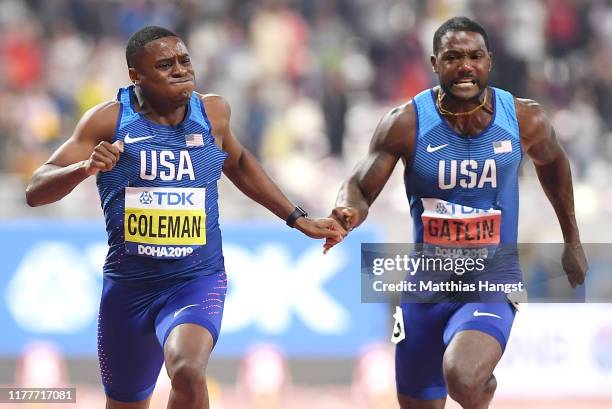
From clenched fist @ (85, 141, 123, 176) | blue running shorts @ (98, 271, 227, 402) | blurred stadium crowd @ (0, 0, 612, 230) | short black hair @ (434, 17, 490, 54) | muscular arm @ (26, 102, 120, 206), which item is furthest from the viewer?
blurred stadium crowd @ (0, 0, 612, 230)

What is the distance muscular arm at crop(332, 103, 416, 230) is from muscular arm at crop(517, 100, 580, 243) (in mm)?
652

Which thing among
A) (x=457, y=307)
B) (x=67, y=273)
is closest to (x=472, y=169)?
(x=457, y=307)

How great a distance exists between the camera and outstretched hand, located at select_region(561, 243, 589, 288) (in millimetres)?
7113

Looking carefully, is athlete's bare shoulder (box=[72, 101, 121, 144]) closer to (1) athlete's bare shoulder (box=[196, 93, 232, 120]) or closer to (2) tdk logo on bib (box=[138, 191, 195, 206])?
(2) tdk logo on bib (box=[138, 191, 195, 206])

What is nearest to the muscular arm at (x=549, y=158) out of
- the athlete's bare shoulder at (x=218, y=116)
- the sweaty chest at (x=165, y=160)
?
the athlete's bare shoulder at (x=218, y=116)

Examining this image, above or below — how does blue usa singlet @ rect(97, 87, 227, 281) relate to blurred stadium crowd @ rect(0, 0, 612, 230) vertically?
below

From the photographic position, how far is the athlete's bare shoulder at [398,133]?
6797 millimetres

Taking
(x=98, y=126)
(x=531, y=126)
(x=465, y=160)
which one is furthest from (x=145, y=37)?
(x=531, y=126)

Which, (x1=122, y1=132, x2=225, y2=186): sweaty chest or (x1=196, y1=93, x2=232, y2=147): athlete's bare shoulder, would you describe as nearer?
(x1=122, y1=132, x2=225, y2=186): sweaty chest

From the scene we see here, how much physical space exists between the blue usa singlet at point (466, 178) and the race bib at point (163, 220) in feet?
4.10

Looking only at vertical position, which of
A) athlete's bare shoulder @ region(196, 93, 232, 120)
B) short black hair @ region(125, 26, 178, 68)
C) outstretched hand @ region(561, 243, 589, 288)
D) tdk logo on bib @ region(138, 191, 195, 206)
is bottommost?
outstretched hand @ region(561, 243, 589, 288)

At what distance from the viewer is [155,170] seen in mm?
6516

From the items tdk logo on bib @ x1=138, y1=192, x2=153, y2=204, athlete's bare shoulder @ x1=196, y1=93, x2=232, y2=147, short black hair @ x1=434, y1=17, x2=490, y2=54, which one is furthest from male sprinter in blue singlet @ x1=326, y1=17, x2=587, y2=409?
tdk logo on bib @ x1=138, y1=192, x2=153, y2=204

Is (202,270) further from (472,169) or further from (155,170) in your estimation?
(472,169)
